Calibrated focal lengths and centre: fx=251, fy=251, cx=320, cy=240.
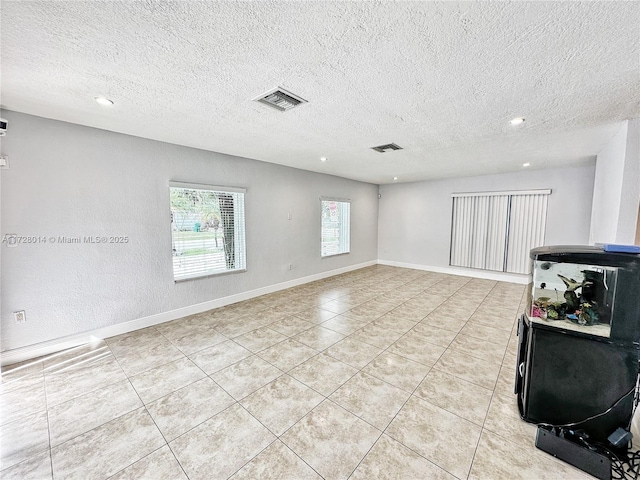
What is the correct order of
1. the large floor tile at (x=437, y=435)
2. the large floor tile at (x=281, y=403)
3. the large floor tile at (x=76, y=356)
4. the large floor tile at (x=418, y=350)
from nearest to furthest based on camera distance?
the large floor tile at (x=437, y=435)
the large floor tile at (x=281, y=403)
the large floor tile at (x=76, y=356)
the large floor tile at (x=418, y=350)

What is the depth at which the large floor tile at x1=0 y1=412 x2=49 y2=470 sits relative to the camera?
1600 mm

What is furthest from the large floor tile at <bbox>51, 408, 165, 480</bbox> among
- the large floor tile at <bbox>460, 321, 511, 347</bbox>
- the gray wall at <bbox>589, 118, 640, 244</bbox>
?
the gray wall at <bbox>589, 118, 640, 244</bbox>

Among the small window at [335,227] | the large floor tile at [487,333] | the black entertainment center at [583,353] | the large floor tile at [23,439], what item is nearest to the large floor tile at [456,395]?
the black entertainment center at [583,353]

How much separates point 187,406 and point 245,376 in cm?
52

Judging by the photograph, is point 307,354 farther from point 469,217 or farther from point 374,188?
point 374,188

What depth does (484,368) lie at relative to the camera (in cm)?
254

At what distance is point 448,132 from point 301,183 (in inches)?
124

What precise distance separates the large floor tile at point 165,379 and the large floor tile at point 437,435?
184 centimetres

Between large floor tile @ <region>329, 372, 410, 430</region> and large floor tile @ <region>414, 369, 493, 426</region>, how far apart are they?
0.71ft

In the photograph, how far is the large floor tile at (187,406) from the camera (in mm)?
1843

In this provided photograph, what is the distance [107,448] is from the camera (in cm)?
166

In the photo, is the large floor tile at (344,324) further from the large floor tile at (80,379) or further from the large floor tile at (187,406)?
the large floor tile at (80,379)

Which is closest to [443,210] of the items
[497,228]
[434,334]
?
[497,228]

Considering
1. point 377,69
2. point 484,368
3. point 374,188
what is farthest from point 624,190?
point 374,188
